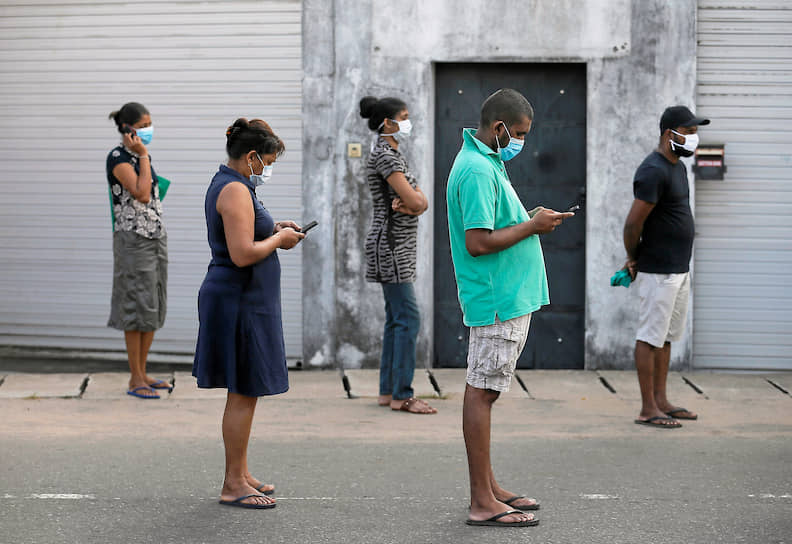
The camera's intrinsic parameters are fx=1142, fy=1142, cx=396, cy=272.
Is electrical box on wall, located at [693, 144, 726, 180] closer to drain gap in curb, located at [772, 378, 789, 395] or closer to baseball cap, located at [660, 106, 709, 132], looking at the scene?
drain gap in curb, located at [772, 378, 789, 395]

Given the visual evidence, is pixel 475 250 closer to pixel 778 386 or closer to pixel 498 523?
pixel 498 523

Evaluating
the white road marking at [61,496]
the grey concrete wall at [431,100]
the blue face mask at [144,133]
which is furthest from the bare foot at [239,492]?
the grey concrete wall at [431,100]

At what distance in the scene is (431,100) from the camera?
9930mm

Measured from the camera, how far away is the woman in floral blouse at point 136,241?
327 inches

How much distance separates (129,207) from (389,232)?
199cm

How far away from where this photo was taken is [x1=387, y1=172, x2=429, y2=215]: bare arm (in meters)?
7.71

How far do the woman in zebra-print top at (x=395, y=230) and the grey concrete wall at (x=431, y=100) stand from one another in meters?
1.86

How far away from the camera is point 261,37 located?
33.1ft

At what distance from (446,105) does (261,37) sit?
5.72 feet

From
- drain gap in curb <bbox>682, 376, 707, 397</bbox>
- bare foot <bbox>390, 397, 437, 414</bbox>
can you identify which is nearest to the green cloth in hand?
bare foot <bbox>390, 397, 437, 414</bbox>

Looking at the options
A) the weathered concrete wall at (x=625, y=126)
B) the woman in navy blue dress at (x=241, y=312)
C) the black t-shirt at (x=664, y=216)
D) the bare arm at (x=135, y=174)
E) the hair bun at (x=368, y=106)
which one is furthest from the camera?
the weathered concrete wall at (x=625, y=126)

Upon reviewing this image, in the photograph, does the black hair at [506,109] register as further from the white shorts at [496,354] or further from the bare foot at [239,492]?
the bare foot at [239,492]

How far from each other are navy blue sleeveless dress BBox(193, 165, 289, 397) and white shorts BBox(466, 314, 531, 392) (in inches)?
39.9

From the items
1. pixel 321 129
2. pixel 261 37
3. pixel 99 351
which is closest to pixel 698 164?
pixel 321 129
